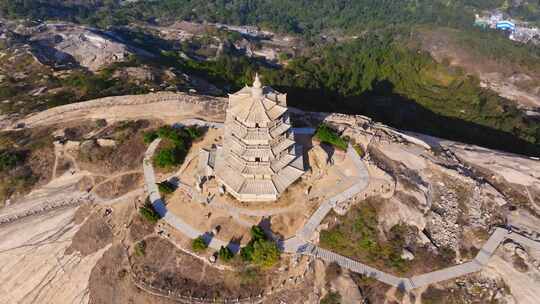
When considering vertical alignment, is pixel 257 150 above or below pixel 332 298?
above

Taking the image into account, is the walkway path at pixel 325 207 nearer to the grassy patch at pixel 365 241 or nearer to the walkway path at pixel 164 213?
the grassy patch at pixel 365 241

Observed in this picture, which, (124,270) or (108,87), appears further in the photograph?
(108,87)

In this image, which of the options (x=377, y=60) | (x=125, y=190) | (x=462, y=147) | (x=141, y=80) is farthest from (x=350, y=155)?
(x=377, y=60)

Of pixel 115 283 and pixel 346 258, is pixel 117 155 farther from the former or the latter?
pixel 346 258

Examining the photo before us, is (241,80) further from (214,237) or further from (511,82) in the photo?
(511,82)

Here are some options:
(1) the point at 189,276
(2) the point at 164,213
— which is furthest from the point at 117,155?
(1) the point at 189,276

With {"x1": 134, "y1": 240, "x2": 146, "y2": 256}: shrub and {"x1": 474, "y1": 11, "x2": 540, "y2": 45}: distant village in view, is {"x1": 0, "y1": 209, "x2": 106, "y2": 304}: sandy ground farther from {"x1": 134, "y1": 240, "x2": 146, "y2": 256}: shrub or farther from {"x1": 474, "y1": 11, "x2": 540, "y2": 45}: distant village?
{"x1": 474, "y1": 11, "x2": 540, "y2": 45}: distant village
